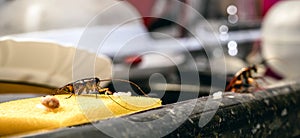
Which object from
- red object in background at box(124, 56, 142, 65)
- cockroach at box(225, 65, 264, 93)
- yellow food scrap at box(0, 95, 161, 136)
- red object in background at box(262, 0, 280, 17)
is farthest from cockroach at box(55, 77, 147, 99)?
red object in background at box(262, 0, 280, 17)

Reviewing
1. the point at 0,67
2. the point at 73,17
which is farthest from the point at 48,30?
the point at 0,67

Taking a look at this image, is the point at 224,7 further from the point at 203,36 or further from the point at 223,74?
the point at 223,74

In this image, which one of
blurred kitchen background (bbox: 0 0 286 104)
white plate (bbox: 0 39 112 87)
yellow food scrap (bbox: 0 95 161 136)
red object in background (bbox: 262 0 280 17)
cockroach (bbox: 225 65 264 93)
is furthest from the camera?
red object in background (bbox: 262 0 280 17)

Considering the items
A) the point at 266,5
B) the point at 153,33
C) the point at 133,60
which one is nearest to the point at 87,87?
the point at 153,33

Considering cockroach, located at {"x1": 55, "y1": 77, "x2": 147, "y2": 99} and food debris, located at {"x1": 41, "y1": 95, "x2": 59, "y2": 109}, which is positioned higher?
cockroach, located at {"x1": 55, "y1": 77, "x2": 147, "y2": 99}

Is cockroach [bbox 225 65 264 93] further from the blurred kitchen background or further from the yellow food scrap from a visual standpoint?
the yellow food scrap

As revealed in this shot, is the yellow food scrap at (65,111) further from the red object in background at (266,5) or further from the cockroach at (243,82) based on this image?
the red object in background at (266,5)

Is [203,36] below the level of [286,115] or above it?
above
